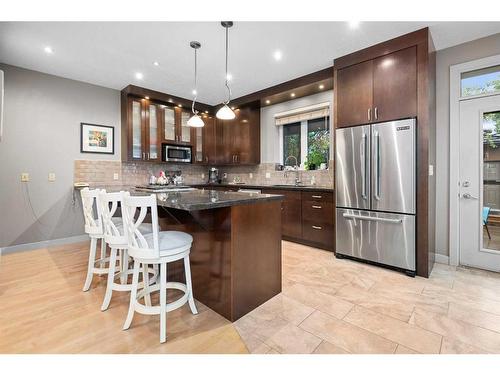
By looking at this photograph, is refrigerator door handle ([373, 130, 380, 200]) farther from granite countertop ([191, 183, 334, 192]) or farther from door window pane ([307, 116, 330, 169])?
door window pane ([307, 116, 330, 169])

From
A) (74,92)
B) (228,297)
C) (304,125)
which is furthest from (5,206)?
(304,125)

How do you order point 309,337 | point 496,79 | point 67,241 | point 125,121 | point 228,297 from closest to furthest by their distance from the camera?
1. point 309,337
2. point 228,297
3. point 496,79
4. point 67,241
5. point 125,121

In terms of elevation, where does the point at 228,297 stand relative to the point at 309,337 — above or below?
above

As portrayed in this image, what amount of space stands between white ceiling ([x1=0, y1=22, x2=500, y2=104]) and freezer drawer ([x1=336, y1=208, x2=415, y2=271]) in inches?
78.4

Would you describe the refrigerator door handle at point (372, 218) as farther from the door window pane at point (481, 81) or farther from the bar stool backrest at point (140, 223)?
the bar stool backrest at point (140, 223)

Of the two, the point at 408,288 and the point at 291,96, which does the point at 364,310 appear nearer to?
the point at 408,288

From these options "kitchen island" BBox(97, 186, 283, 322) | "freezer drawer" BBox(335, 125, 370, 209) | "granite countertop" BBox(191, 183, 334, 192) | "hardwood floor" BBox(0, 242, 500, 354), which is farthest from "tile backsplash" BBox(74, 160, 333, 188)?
"kitchen island" BBox(97, 186, 283, 322)

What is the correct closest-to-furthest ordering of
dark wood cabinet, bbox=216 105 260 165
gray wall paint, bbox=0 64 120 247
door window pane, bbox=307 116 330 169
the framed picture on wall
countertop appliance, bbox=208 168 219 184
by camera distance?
gray wall paint, bbox=0 64 120 247
the framed picture on wall
door window pane, bbox=307 116 330 169
dark wood cabinet, bbox=216 105 260 165
countertop appliance, bbox=208 168 219 184

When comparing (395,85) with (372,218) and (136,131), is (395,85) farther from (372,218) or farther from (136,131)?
(136,131)

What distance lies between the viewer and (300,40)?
9.10 ft

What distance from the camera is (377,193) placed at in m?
2.85

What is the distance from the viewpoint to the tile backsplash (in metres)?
4.09

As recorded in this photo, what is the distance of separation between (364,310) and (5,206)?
457cm
